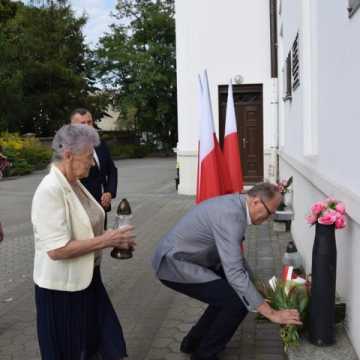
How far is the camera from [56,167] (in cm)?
322

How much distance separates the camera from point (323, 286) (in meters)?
3.84

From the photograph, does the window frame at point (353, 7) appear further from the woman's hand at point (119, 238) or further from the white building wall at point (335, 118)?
the woman's hand at point (119, 238)

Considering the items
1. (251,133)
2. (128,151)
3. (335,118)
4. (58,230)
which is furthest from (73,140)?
(128,151)

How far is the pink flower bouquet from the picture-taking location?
3.78m

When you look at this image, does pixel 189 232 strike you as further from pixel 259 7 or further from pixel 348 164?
pixel 259 7

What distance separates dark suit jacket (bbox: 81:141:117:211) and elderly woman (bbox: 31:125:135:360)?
2.26 meters

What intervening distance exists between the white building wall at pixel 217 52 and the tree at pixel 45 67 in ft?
63.8

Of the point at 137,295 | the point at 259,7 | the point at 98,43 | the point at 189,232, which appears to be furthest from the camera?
the point at 98,43

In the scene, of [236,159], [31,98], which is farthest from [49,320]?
[31,98]

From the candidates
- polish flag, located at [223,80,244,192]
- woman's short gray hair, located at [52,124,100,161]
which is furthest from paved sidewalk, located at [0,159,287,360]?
woman's short gray hair, located at [52,124,100,161]

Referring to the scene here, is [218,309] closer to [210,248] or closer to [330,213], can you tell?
[210,248]

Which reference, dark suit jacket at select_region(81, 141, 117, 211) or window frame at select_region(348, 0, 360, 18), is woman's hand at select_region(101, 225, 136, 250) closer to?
window frame at select_region(348, 0, 360, 18)

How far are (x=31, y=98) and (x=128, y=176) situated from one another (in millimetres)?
15782

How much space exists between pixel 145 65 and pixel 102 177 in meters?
34.7
